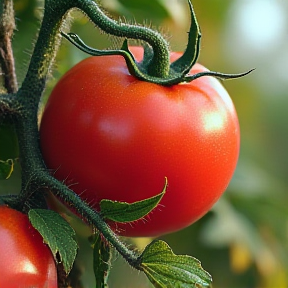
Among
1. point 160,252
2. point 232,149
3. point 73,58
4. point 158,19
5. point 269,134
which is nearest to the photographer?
point 160,252

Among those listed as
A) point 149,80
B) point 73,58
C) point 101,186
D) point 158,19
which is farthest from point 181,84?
point 158,19

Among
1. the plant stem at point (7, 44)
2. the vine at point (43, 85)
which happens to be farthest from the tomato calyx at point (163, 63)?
the plant stem at point (7, 44)

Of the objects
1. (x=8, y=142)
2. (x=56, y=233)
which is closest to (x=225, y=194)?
(x=8, y=142)

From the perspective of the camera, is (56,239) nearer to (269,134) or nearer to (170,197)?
(170,197)

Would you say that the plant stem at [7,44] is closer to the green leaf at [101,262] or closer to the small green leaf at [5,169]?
the small green leaf at [5,169]

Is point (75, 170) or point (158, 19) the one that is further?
point (158, 19)

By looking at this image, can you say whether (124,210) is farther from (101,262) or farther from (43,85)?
(43,85)

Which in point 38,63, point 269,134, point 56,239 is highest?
point 38,63
